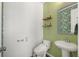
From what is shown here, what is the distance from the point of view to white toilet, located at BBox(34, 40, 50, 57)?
158 centimetres

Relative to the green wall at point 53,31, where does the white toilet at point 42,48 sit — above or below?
below

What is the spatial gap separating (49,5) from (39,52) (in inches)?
24.1

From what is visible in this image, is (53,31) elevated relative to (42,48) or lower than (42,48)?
elevated

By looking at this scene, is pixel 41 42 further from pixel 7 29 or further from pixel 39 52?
pixel 7 29

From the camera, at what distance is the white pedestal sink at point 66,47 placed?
154cm

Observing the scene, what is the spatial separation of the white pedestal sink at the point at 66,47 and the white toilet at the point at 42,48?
0.42 ft

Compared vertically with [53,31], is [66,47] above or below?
below

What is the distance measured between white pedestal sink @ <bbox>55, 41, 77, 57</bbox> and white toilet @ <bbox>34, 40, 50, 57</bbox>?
0.13 metres

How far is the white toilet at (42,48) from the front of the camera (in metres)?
1.58

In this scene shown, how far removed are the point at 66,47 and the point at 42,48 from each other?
0.31 metres

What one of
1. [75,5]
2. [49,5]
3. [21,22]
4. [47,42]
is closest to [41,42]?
[47,42]

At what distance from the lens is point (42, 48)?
163cm

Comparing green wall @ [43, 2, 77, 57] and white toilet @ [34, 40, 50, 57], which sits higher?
green wall @ [43, 2, 77, 57]

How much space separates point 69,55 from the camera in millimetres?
1518
